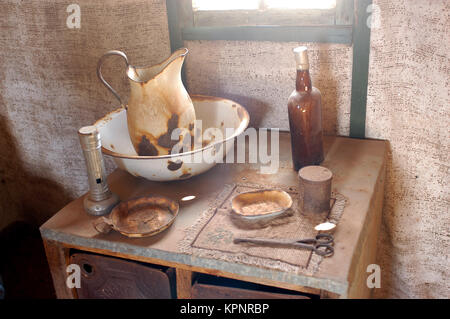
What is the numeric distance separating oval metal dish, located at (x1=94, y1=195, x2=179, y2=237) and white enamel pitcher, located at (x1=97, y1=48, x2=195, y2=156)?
0.14 m

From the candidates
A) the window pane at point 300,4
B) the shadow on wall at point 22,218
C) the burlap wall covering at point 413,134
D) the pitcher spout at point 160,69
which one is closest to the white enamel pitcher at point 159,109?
the pitcher spout at point 160,69

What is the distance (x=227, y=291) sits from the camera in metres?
0.92

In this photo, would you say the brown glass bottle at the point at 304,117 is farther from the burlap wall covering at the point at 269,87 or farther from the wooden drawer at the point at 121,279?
the wooden drawer at the point at 121,279

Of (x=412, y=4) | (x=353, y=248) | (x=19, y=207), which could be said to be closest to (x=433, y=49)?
(x=412, y=4)

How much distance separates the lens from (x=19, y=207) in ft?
6.91

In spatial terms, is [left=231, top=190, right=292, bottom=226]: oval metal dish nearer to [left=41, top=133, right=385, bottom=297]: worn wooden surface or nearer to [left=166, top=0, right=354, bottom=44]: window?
[left=41, top=133, right=385, bottom=297]: worn wooden surface

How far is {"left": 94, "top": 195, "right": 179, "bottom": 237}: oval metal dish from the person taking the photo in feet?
3.22

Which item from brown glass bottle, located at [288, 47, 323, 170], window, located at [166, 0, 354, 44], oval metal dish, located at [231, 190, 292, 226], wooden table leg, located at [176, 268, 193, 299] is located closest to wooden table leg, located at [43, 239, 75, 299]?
wooden table leg, located at [176, 268, 193, 299]

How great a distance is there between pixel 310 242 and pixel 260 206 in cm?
19

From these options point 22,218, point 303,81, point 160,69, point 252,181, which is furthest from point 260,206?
point 22,218

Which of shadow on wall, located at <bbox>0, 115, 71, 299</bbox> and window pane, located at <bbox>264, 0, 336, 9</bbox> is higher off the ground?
window pane, located at <bbox>264, 0, 336, 9</bbox>

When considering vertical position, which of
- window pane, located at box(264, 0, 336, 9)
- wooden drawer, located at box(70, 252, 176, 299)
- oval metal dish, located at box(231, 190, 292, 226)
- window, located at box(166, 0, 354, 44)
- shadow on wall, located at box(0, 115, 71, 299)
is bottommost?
shadow on wall, located at box(0, 115, 71, 299)

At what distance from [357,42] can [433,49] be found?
0.67ft

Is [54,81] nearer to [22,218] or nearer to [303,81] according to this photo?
[22,218]
